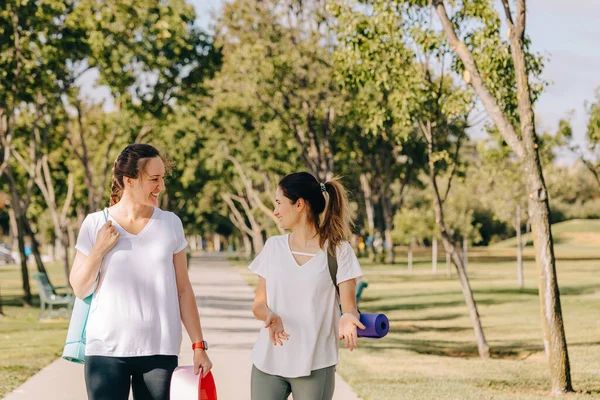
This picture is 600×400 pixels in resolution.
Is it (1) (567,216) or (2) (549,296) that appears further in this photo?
(1) (567,216)

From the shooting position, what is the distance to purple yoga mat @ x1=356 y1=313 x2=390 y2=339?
429 centimetres

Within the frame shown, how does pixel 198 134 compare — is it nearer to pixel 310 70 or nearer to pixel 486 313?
pixel 310 70

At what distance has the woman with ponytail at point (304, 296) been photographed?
14.4 ft

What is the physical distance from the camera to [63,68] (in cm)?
2045

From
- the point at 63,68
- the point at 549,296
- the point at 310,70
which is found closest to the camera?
the point at 549,296

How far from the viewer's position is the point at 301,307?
14.4 ft

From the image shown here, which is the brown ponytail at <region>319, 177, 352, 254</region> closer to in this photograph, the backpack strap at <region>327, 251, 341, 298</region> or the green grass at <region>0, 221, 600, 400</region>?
the backpack strap at <region>327, 251, 341, 298</region>

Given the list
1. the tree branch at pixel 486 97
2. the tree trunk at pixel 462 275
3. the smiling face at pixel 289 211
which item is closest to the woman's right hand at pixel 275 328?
the smiling face at pixel 289 211

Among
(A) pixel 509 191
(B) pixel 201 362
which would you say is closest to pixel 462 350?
(B) pixel 201 362

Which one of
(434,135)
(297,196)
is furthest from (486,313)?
(297,196)

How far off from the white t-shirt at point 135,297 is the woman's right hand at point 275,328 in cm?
39

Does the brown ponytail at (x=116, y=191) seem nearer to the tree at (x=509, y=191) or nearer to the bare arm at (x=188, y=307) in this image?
the bare arm at (x=188, y=307)

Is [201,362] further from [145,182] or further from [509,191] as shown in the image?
[509,191]

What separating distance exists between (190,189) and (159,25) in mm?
29361
